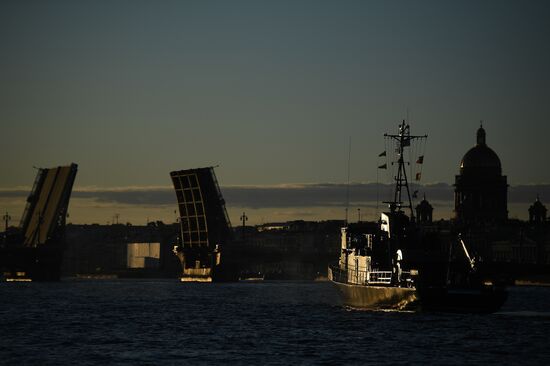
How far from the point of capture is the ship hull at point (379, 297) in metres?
61.3

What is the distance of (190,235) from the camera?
146000 millimetres

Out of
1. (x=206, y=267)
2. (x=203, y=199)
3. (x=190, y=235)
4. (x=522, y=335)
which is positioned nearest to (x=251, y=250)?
(x=206, y=267)

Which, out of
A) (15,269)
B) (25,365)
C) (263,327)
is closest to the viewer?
(25,365)

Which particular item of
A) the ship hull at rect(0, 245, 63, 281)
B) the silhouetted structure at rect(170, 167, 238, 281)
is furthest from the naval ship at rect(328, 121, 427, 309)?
the ship hull at rect(0, 245, 63, 281)

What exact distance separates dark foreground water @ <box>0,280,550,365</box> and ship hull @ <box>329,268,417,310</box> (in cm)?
55

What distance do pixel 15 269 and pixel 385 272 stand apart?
357ft

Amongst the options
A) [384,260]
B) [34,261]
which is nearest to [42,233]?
[34,261]

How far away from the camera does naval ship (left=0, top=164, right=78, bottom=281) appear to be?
5022 inches

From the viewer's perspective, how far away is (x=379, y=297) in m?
64.5

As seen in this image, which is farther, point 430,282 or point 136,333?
point 430,282

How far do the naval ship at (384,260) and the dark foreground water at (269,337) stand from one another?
88cm

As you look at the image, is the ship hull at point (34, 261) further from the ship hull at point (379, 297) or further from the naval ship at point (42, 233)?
the ship hull at point (379, 297)

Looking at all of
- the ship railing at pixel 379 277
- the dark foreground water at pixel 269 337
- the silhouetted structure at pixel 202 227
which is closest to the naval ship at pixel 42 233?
the silhouetted structure at pixel 202 227

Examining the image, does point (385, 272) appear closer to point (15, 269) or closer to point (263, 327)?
point (263, 327)
